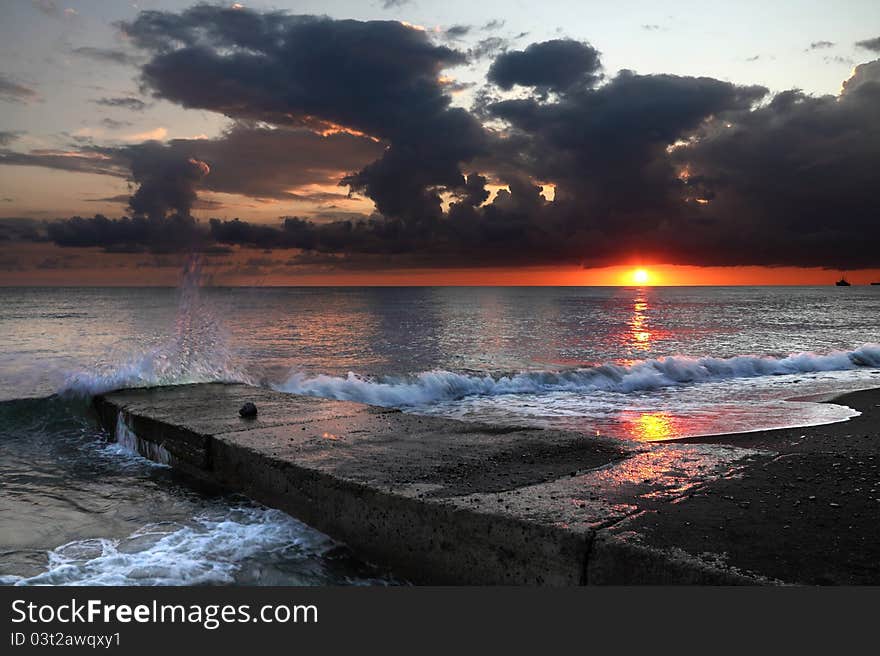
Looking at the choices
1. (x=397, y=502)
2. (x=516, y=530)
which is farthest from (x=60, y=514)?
(x=516, y=530)

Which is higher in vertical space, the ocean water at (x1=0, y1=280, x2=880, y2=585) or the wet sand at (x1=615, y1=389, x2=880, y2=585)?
the wet sand at (x1=615, y1=389, x2=880, y2=585)

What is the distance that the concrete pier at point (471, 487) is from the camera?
310 cm

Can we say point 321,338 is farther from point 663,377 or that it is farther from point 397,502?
point 397,502

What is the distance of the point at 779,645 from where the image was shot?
2.46 metres

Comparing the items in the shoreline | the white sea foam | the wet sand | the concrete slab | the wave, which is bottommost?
the wave

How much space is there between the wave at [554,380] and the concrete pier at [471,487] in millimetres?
5752

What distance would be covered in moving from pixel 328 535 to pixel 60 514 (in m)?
2.33

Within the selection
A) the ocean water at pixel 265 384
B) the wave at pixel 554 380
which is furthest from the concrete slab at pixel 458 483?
the wave at pixel 554 380

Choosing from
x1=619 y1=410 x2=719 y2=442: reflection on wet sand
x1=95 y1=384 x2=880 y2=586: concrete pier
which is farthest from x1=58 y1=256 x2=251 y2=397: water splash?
x1=619 y1=410 x2=719 y2=442: reflection on wet sand

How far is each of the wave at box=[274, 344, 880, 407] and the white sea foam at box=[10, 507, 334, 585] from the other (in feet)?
22.5

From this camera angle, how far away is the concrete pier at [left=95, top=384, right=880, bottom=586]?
310 centimetres

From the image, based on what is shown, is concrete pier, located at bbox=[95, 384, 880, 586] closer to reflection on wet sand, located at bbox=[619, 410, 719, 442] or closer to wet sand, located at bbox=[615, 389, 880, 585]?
wet sand, located at bbox=[615, 389, 880, 585]

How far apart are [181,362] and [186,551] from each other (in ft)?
21.3

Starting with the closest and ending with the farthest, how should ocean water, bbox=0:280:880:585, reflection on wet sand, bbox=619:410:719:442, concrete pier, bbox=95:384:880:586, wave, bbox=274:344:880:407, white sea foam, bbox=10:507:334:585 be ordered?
Answer: concrete pier, bbox=95:384:880:586, white sea foam, bbox=10:507:334:585, ocean water, bbox=0:280:880:585, reflection on wet sand, bbox=619:410:719:442, wave, bbox=274:344:880:407
